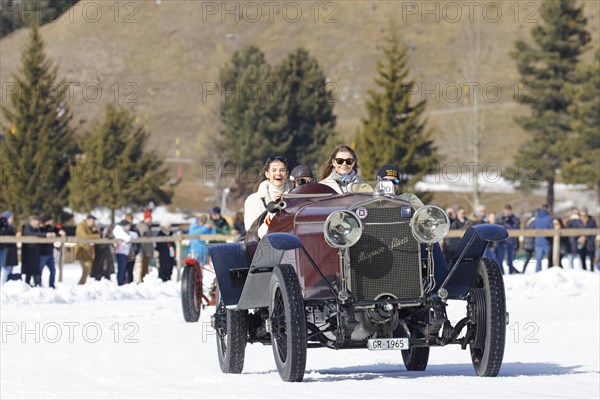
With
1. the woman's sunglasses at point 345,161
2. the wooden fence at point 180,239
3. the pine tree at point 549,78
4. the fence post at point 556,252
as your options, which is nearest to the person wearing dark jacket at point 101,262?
the wooden fence at point 180,239

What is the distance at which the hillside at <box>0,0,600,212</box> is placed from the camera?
126 m

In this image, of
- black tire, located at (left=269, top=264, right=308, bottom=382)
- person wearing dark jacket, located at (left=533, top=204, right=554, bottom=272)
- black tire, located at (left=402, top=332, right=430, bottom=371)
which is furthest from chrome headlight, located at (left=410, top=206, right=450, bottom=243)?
person wearing dark jacket, located at (left=533, top=204, right=554, bottom=272)

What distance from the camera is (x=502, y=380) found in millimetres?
9633

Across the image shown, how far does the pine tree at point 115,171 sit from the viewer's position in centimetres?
6588

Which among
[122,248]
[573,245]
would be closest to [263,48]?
[573,245]

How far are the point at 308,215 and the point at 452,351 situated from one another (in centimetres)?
418

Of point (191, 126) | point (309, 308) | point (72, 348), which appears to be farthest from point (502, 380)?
point (191, 126)

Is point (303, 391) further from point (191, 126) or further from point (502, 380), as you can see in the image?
point (191, 126)

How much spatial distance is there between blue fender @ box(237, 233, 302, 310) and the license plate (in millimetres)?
1017

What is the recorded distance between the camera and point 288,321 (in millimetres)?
9383

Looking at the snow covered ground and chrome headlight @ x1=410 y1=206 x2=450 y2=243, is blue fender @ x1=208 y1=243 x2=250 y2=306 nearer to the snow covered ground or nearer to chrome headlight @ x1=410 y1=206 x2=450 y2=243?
the snow covered ground

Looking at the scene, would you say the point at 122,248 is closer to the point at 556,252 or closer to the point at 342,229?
the point at 556,252

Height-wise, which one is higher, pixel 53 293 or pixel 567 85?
pixel 567 85


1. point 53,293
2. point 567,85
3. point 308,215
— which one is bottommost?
point 53,293
